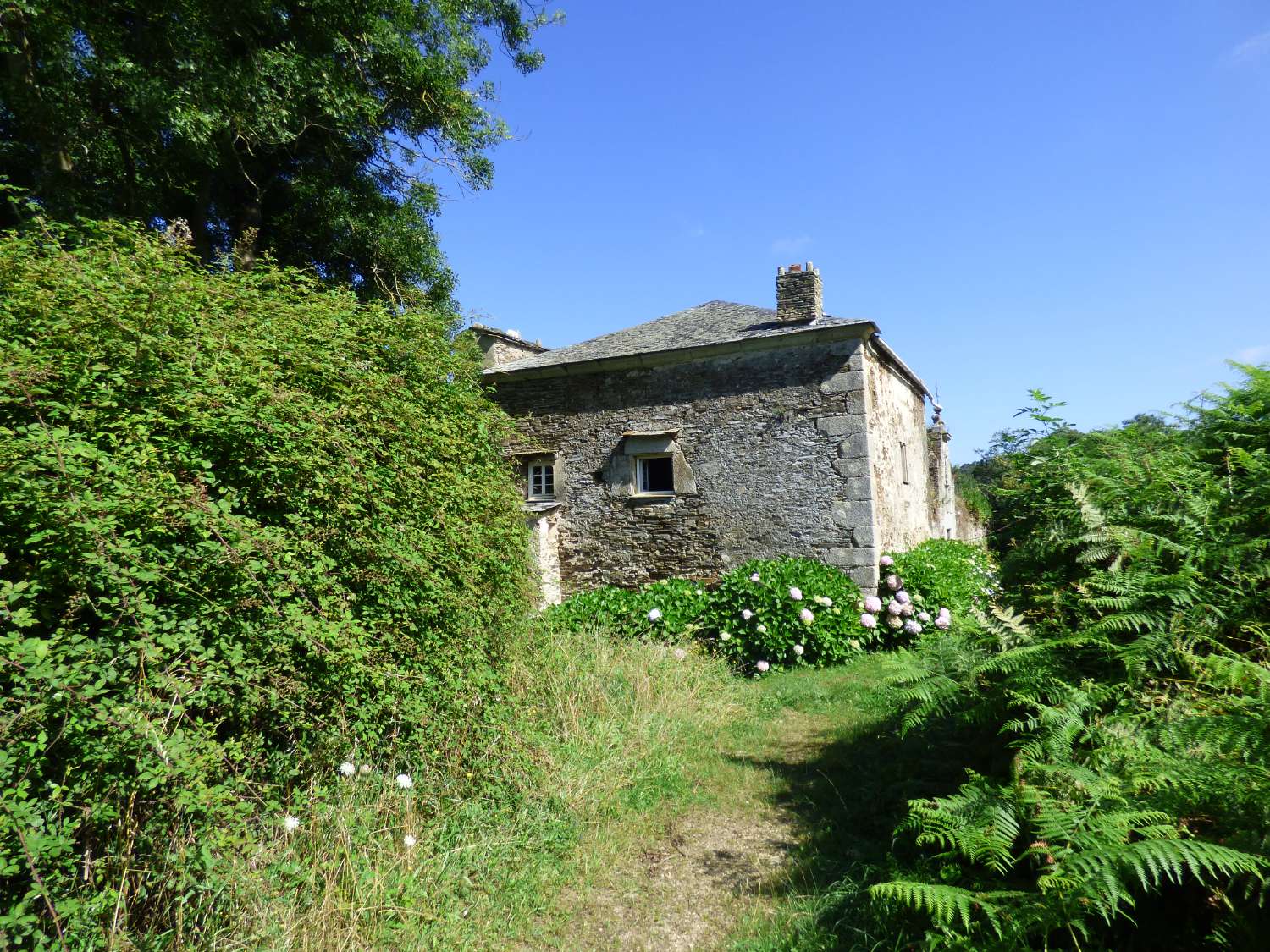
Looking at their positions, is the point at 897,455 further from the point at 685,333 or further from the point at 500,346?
the point at 500,346

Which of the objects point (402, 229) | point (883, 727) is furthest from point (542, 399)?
point (883, 727)

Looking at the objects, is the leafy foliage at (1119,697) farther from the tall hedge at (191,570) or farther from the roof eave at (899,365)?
the roof eave at (899,365)

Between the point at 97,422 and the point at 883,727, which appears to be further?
the point at 883,727

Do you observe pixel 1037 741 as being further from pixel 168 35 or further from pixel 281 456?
pixel 168 35

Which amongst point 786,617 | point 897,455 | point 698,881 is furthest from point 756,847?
point 897,455

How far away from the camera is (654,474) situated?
11516 mm

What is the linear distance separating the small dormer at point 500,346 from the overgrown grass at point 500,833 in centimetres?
794

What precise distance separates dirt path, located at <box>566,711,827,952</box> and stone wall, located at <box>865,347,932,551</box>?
20.4ft

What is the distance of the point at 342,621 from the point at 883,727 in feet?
16.1

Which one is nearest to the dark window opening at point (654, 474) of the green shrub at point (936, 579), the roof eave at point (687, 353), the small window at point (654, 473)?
the small window at point (654, 473)

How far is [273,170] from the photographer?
11.9 metres

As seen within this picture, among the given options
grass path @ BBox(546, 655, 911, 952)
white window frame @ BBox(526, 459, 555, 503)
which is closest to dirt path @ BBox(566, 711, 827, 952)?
grass path @ BBox(546, 655, 911, 952)

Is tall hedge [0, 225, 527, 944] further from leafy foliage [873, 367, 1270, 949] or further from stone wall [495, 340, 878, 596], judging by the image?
stone wall [495, 340, 878, 596]

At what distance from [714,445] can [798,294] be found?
271 cm
